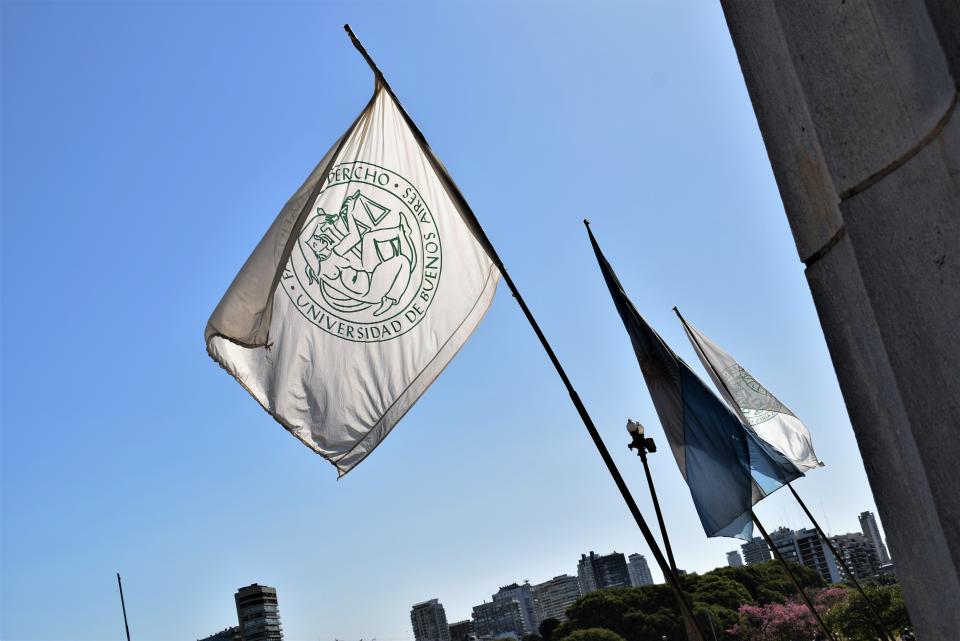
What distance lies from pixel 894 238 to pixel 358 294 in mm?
4770

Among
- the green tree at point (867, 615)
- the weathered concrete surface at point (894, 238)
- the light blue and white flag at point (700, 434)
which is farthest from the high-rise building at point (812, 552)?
the weathered concrete surface at point (894, 238)

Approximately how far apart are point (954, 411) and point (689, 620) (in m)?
4.23

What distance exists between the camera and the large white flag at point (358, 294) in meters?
6.43

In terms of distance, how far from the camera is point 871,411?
2605mm

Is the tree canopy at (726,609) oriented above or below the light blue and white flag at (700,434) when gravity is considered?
below

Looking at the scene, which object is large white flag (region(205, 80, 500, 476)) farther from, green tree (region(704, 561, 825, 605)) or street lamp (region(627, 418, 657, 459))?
green tree (region(704, 561, 825, 605))

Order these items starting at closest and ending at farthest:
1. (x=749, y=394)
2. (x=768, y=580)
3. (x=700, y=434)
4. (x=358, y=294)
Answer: (x=358, y=294)
(x=700, y=434)
(x=749, y=394)
(x=768, y=580)

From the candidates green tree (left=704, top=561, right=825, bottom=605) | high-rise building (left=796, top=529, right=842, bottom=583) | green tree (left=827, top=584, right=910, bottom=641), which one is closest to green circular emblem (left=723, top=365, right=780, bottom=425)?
green tree (left=827, top=584, right=910, bottom=641)

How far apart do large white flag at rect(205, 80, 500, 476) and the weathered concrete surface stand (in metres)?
3.72

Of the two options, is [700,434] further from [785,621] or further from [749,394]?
[785,621]

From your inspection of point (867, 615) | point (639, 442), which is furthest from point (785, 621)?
point (639, 442)

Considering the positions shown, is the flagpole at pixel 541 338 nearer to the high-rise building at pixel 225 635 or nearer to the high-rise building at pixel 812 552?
the high-rise building at pixel 225 635

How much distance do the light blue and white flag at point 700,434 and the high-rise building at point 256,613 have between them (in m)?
119

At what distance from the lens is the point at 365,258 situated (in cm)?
679
